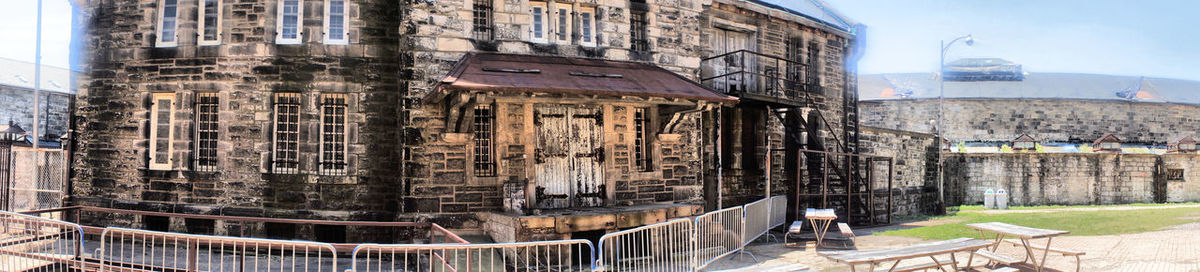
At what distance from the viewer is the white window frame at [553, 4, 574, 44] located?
12.3 m

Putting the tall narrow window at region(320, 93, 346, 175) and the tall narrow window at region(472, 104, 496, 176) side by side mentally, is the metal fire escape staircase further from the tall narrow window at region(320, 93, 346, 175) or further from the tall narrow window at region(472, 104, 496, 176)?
the tall narrow window at region(320, 93, 346, 175)

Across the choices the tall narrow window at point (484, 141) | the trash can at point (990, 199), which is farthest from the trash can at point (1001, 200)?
the tall narrow window at point (484, 141)

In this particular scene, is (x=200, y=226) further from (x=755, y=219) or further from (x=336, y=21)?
(x=755, y=219)

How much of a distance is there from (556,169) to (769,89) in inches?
286

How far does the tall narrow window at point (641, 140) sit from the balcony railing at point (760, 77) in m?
3.09

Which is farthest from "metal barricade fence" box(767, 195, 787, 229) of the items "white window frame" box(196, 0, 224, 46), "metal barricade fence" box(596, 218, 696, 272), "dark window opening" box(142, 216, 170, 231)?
"dark window opening" box(142, 216, 170, 231)

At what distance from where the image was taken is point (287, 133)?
39.5ft

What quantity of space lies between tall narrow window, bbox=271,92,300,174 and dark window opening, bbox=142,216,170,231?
Result: 2190 millimetres

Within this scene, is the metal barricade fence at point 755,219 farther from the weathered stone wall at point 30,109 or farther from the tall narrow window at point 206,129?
the weathered stone wall at point 30,109

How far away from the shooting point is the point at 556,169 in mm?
12023

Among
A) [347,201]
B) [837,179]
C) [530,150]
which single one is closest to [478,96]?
[530,150]

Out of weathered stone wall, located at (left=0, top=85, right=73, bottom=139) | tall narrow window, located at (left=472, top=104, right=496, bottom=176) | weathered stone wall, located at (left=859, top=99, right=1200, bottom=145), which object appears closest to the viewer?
tall narrow window, located at (left=472, top=104, right=496, bottom=176)

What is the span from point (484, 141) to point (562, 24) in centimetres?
247

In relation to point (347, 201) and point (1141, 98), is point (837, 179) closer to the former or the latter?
→ point (347, 201)
